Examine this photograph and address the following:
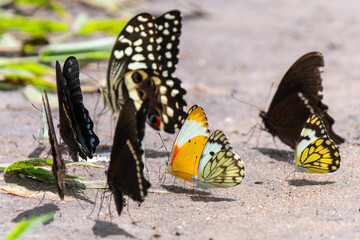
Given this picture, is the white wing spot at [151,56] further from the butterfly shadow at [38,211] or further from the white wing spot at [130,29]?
the butterfly shadow at [38,211]

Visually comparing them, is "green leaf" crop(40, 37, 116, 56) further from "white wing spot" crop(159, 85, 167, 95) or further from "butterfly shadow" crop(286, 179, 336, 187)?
"butterfly shadow" crop(286, 179, 336, 187)

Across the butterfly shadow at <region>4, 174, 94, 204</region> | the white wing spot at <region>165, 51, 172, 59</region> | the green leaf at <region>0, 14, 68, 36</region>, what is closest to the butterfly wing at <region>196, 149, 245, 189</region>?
the butterfly shadow at <region>4, 174, 94, 204</region>

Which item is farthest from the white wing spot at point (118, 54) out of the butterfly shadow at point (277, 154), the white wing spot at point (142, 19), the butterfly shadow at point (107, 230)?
the butterfly shadow at point (107, 230)

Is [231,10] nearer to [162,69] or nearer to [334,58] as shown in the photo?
[334,58]

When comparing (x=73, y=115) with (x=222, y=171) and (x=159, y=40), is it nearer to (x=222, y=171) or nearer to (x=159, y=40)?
(x=222, y=171)

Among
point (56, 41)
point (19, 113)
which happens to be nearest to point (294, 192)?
point (19, 113)

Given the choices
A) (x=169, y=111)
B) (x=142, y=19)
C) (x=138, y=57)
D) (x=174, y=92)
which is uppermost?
(x=142, y=19)

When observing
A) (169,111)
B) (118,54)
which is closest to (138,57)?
(118,54)
